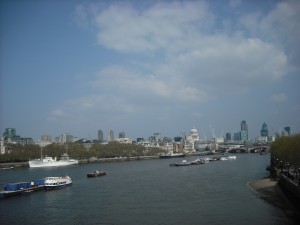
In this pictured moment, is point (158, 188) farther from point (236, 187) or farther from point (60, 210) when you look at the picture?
point (60, 210)

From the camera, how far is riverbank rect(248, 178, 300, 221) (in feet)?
79.8

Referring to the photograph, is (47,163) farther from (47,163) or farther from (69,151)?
(69,151)

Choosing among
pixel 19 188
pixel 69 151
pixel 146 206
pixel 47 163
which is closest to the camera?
pixel 146 206

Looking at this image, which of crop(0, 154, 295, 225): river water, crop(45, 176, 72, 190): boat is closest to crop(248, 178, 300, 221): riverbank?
crop(0, 154, 295, 225): river water

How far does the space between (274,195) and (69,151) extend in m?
83.1

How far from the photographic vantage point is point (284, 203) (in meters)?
26.9

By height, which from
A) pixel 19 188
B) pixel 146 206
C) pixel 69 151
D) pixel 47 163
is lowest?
pixel 146 206

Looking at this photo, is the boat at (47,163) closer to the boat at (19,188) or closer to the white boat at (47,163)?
the white boat at (47,163)

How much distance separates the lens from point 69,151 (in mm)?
107688

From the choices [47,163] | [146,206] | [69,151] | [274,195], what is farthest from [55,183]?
[69,151]

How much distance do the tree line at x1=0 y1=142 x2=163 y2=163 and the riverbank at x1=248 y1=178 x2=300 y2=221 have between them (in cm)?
7117

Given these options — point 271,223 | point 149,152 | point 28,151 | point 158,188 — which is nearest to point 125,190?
point 158,188

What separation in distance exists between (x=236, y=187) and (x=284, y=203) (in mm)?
9456

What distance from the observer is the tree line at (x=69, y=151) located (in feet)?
319
